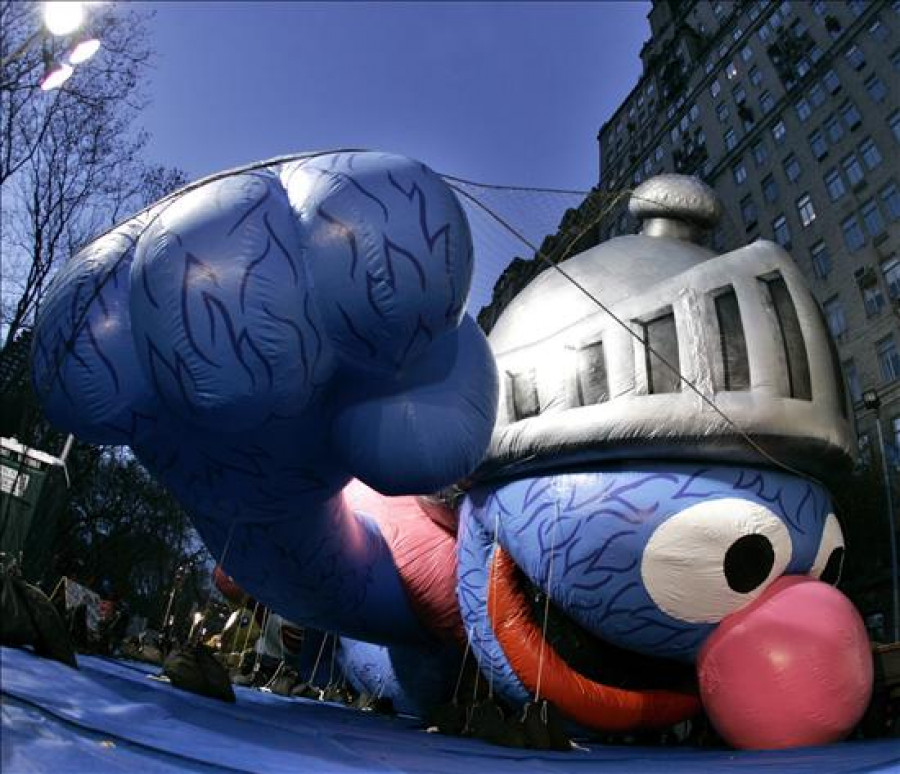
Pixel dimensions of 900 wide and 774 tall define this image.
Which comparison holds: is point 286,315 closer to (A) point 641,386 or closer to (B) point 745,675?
(A) point 641,386

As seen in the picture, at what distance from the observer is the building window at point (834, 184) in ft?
71.3

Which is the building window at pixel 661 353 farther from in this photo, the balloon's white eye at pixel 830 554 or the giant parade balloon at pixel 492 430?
the balloon's white eye at pixel 830 554

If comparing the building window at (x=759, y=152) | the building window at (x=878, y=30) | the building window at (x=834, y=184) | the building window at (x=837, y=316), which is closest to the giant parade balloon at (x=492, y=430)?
the building window at (x=837, y=316)

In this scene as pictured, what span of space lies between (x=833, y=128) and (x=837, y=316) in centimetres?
659

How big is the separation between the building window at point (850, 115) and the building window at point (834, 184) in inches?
51.7

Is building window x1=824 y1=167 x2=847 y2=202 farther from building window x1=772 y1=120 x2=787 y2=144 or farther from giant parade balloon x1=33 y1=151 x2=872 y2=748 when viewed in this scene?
giant parade balloon x1=33 y1=151 x2=872 y2=748

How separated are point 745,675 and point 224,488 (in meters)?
2.47

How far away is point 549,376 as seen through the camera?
13.2 feet

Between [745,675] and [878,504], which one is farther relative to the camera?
[878,504]

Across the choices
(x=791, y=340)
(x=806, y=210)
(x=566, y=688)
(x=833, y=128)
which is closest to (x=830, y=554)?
(x=791, y=340)

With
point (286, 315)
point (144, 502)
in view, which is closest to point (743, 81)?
point (144, 502)

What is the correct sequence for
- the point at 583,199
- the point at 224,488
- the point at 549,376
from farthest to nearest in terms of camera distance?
the point at 583,199
the point at 549,376
the point at 224,488

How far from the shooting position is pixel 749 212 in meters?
25.6

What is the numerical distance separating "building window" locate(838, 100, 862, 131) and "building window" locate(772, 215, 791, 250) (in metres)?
3.13
